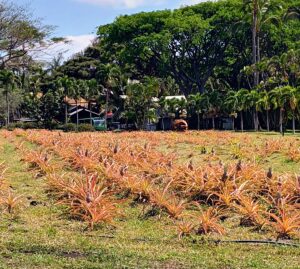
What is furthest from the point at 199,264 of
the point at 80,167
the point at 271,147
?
the point at 271,147

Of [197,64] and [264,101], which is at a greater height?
[197,64]

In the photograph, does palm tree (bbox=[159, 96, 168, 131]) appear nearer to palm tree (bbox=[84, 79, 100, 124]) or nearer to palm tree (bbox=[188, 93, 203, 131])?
palm tree (bbox=[188, 93, 203, 131])

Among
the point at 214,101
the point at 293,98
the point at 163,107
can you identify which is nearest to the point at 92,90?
the point at 163,107

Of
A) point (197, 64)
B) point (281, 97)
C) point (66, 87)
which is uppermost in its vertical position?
point (197, 64)

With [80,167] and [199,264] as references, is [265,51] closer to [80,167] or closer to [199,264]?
[80,167]

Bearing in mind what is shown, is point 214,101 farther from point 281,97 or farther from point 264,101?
point 281,97

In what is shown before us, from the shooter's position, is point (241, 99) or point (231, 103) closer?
point (241, 99)

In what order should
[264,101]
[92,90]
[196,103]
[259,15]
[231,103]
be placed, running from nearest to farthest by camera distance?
[264,101]
[259,15]
[231,103]
[196,103]
[92,90]

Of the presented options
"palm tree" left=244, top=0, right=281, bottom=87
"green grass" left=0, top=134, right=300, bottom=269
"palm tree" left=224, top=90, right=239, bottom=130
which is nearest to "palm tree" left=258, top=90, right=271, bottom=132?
"palm tree" left=224, top=90, right=239, bottom=130

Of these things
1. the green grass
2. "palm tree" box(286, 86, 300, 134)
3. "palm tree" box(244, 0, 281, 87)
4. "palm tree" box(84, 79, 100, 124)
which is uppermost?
"palm tree" box(244, 0, 281, 87)

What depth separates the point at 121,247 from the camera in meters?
5.59

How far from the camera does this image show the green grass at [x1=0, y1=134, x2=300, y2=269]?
5008 millimetres

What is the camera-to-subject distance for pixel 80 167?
10336 mm

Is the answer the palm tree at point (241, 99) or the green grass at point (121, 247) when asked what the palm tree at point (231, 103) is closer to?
the palm tree at point (241, 99)
